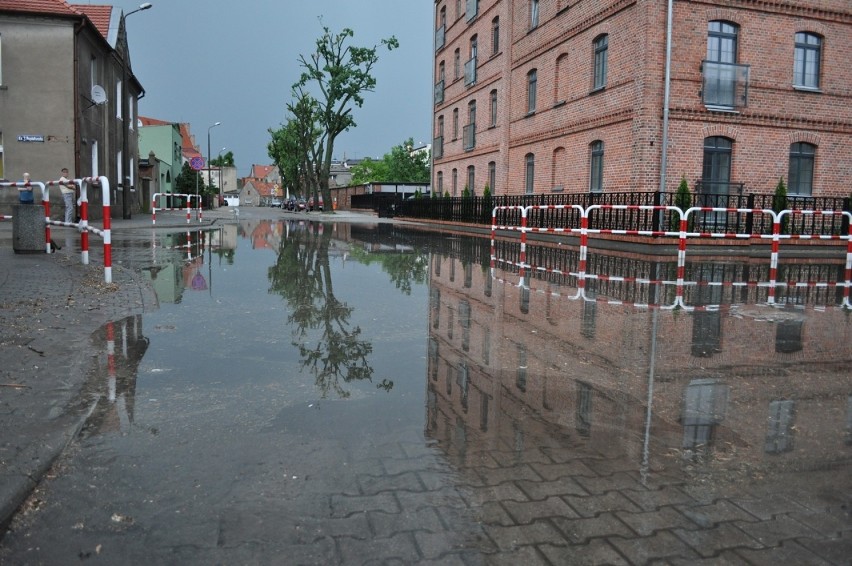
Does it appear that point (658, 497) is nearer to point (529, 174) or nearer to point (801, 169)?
point (801, 169)

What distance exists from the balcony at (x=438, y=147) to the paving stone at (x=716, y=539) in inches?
1672

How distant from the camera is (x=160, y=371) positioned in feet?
18.3

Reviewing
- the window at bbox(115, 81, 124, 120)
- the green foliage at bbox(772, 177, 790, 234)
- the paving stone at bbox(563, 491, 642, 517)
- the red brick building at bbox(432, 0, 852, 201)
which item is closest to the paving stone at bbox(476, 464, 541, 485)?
the paving stone at bbox(563, 491, 642, 517)

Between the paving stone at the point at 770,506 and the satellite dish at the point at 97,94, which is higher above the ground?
the satellite dish at the point at 97,94

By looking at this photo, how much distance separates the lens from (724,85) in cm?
2244

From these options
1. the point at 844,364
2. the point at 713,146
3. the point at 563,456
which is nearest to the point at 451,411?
the point at 563,456

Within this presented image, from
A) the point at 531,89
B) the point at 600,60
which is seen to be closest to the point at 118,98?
the point at 531,89

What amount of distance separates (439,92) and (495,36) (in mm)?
10516

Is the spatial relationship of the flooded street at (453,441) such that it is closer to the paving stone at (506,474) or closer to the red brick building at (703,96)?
the paving stone at (506,474)

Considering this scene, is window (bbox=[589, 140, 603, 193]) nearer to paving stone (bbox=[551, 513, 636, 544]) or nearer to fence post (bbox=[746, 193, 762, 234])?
fence post (bbox=[746, 193, 762, 234])

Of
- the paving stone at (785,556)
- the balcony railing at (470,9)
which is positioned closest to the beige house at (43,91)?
the balcony railing at (470,9)

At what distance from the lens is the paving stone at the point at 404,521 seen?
9.96 ft

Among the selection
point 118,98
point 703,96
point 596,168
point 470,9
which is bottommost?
point 596,168

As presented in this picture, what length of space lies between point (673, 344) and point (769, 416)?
7.59 feet
